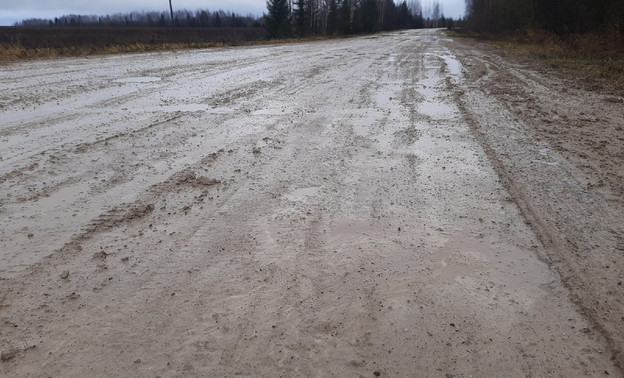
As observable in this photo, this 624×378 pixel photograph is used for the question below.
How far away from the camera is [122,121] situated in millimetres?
6098

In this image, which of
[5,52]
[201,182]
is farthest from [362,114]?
[5,52]

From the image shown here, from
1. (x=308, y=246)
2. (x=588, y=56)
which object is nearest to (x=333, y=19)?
(x=588, y=56)

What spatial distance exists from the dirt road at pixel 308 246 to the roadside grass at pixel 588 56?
5219 millimetres

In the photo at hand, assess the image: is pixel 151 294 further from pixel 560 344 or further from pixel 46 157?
pixel 46 157

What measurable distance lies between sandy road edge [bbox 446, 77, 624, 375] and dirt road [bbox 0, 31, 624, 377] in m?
0.02

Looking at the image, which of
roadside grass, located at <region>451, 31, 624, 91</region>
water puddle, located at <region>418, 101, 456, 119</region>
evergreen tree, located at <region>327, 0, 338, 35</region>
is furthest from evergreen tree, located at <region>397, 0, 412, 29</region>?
water puddle, located at <region>418, 101, 456, 119</region>

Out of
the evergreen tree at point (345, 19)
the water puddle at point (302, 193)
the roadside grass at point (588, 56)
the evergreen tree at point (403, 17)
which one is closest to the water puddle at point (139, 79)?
the water puddle at point (302, 193)

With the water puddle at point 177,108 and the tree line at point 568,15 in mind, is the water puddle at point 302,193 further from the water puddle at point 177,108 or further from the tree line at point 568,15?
the tree line at point 568,15

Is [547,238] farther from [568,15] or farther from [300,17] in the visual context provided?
[300,17]

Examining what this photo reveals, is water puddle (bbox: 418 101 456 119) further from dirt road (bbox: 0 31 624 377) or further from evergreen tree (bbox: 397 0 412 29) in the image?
evergreen tree (bbox: 397 0 412 29)

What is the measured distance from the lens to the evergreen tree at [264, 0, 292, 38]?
4709cm

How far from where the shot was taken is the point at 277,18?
47.6 meters

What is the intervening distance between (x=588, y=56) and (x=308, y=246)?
1740 centimetres

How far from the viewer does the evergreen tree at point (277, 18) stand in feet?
155
